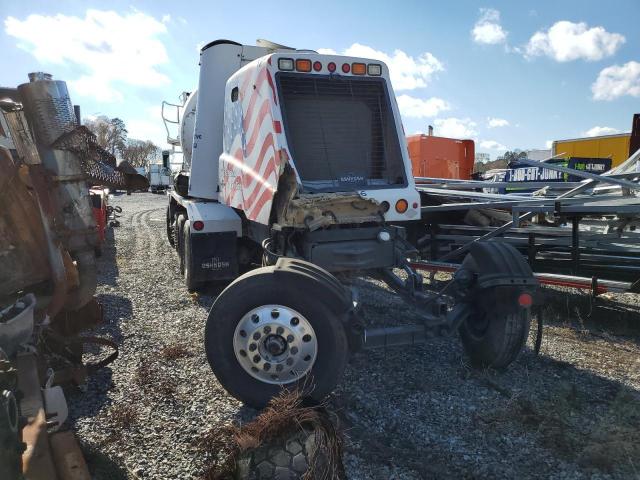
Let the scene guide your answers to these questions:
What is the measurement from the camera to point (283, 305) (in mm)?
3477

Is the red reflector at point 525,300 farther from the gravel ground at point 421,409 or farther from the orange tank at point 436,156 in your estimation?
the orange tank at point 436,156

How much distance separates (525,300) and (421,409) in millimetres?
1232

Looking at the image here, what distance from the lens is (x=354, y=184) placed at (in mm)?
4773

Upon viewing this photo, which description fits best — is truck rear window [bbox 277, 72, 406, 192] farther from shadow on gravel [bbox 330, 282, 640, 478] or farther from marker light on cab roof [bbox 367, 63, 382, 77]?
shadow on gravel [bbox 330, 282, 640, 478]

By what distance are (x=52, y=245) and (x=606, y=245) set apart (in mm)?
5942

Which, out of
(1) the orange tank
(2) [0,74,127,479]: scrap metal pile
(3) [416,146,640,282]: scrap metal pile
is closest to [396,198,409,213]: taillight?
(3) [416,146,640,282]: scrap metal pile

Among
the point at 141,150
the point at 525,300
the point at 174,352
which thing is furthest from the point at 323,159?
the point at 141,150

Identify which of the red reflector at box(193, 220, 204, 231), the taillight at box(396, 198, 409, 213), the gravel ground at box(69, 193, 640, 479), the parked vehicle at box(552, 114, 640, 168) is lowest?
the gravel ground at box(69, 193, 640, 479)

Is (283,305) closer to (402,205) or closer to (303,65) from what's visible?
(402,205)

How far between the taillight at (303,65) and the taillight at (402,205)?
1.51 meters

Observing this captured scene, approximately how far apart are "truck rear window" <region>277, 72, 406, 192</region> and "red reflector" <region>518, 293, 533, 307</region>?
151 cm

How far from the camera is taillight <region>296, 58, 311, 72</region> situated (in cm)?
456

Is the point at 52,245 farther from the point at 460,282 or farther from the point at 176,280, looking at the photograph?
the point at 176,280

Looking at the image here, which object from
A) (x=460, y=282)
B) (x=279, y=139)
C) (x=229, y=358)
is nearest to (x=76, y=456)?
(x=229, y=358)
